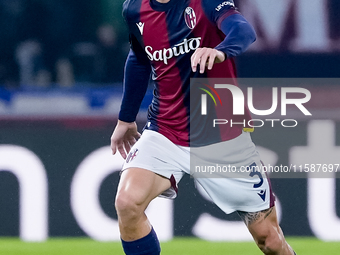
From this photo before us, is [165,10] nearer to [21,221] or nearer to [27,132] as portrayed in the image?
[27,132]

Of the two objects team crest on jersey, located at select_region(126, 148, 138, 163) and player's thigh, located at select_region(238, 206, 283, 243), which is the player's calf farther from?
team crest on jersey, located at select_region(126, 148, 138, 163)

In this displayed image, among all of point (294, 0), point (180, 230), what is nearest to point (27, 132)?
point (180, 230)

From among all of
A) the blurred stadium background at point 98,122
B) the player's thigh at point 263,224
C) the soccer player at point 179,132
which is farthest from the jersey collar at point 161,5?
the blurred stadium background at point 98,122

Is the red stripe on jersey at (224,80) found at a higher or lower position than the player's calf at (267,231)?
higher

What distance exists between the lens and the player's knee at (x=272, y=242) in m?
2.62

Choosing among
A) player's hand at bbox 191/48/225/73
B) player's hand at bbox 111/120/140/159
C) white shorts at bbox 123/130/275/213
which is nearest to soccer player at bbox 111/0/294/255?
white shorts at bbox 123/130/275/213

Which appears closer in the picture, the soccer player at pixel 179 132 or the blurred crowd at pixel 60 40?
the soccer player at pixel 179 132

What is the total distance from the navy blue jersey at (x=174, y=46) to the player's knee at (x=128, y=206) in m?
0.39

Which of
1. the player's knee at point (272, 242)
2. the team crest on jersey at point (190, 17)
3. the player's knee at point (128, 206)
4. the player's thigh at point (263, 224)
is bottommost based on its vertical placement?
the player's knee at point (272, 242)

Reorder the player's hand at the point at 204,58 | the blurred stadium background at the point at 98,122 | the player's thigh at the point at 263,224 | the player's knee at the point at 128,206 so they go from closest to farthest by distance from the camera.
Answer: the player's hand at the point at 204,58
the player's knee at the point at 128,206
the player's thigh at the point at 263,224
the blurred stadium background at the point at 98,122

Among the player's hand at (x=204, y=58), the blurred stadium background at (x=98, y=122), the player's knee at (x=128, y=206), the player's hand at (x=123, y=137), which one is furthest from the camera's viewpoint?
the blurred stadium background at (x=98, y=122)

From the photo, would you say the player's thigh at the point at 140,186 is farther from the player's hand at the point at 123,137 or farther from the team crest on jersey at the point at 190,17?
the team crest on jersey at the point at 190,17

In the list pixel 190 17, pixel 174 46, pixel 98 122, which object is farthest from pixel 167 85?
pixel 98 122

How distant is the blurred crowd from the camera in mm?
3861
